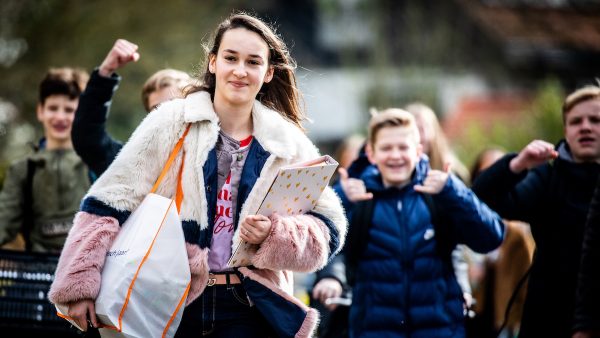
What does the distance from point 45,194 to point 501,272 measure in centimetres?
468

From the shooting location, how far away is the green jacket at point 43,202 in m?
6.15

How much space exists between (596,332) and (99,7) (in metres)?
14.4

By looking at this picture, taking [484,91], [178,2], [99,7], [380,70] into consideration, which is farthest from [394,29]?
[99,7]

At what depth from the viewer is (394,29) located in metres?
24.4

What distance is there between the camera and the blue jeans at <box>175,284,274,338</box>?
4223 millimetres

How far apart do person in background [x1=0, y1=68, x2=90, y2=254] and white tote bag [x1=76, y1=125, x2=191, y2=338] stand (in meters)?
2.20

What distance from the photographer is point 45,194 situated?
6.21m

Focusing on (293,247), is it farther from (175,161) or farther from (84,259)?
(84,259)

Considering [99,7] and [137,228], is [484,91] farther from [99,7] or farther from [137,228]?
[137,228]

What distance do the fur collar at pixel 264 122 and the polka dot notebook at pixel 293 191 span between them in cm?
20

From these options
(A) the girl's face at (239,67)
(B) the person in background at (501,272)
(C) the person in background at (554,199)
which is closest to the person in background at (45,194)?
(A) the girl's face at (239,67)

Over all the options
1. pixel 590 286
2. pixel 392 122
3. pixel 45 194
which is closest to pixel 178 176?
pixel 590 286

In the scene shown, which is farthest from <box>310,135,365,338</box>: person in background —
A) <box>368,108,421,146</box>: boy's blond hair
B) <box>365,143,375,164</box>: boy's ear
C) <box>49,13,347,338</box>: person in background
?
<box>49,13,347,338</box>: person in background

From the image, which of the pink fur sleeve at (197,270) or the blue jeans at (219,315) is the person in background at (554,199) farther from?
the pink fur sleeve at (197,270)
